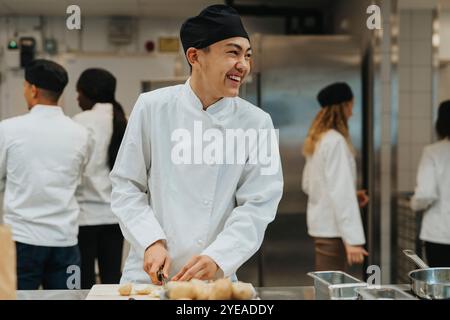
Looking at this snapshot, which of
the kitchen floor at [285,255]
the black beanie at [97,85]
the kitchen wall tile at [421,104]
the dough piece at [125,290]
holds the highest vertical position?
the black beanie at [97,85]

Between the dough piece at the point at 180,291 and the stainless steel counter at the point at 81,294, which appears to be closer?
the dough piece at the point at 180,291

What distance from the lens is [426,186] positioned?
267cm

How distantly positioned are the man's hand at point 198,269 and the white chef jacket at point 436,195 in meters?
1.51

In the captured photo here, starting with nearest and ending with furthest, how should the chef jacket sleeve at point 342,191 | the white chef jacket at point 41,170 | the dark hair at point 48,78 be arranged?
the white chef jacket at point 41,170
the dark hair at point 48,78
the chef jacket sleeve at point 342,191

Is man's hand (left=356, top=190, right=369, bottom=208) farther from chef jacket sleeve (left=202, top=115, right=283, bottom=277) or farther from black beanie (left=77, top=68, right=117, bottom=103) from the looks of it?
black beanie (left=77, top=68, right=117, bottom=103)

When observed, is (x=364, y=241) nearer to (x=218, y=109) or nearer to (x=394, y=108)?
(x=394, y=108)

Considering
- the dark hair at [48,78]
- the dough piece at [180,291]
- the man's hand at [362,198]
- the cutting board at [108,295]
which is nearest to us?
the dough piece at [180,291]

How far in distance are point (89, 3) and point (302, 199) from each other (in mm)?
1127

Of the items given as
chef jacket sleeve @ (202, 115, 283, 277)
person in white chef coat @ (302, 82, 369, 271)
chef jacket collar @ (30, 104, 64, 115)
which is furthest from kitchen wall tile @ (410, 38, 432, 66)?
chef jacket collar @ (30, 104, 64, 115)

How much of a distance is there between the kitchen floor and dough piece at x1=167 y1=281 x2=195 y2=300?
131 centimetres

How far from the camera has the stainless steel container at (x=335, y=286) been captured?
1236 mm

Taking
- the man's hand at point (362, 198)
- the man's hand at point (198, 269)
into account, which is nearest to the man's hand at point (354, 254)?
the man's hand at point (362, 198)

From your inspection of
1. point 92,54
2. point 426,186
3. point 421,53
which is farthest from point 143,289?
point 421,53

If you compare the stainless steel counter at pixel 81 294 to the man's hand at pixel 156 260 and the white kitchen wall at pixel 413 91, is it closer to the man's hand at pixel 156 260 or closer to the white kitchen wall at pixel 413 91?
the man's hand at pixel 156 260
